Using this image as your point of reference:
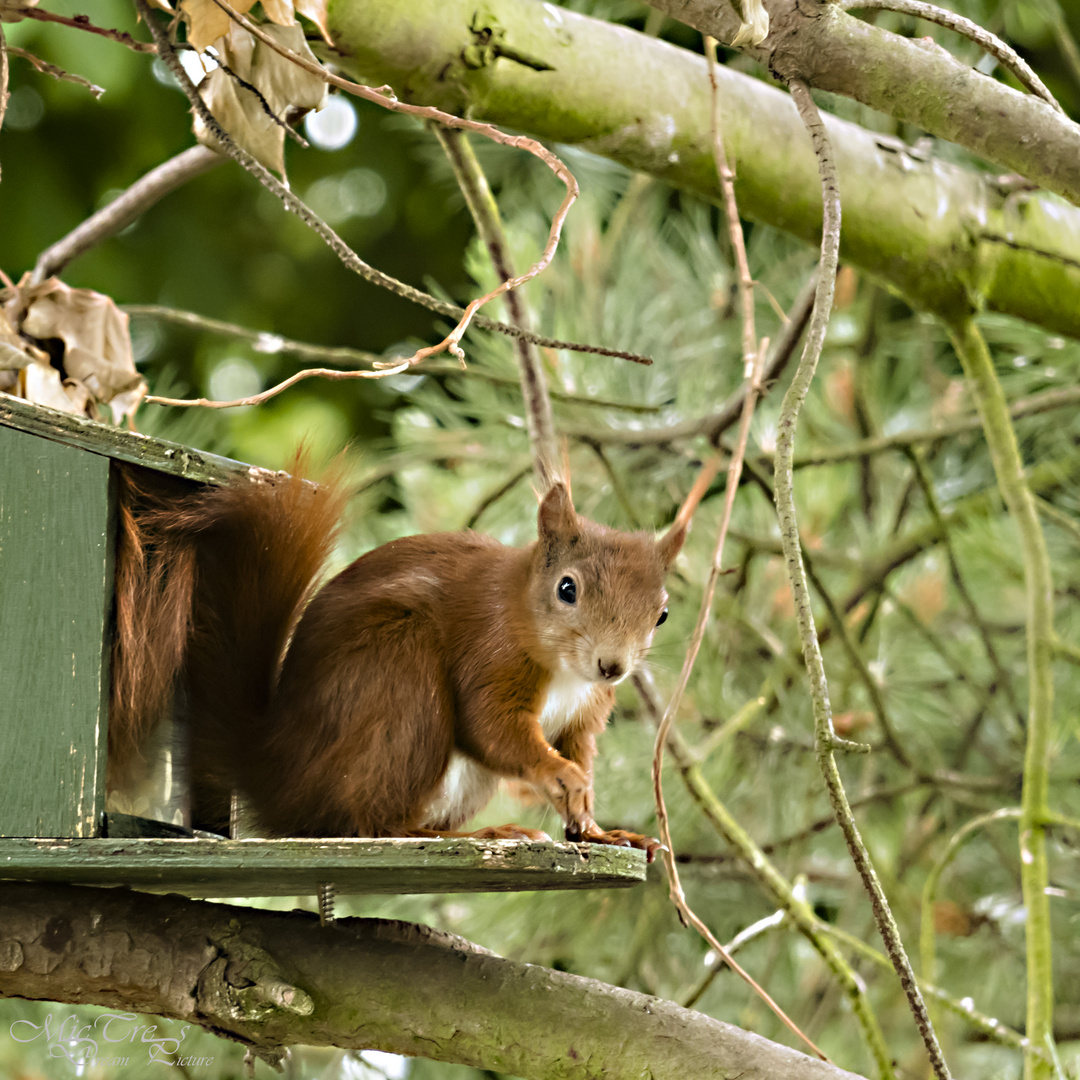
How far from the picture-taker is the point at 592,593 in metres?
0.89

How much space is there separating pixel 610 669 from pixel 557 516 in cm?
13

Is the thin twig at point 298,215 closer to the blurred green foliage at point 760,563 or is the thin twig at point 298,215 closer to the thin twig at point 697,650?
the thin twig at point 697,650

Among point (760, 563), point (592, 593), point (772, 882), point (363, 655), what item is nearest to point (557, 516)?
point (592, 593)

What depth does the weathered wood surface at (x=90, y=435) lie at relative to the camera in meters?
0.74

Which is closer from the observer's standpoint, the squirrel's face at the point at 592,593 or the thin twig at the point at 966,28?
the thin twig at the point at 966,28

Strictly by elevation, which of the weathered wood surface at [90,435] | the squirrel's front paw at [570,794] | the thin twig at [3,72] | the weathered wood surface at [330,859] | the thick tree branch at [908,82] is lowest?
the weathered wood surface at [330,859]

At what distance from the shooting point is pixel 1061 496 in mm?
1645

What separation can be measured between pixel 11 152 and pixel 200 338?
23.5 inches

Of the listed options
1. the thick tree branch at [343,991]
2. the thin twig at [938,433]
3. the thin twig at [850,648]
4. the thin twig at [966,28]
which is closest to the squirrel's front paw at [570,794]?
the thick tree branch at [343,991]

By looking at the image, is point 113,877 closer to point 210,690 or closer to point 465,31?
point 210,690

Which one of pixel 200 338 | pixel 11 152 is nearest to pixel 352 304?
pixel 200 338

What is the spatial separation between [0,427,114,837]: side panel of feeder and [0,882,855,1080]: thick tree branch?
0.13 m

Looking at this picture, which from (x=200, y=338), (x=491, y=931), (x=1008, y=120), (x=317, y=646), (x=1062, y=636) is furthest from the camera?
(x=200, y=338)

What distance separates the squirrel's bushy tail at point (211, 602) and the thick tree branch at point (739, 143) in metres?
0.36
